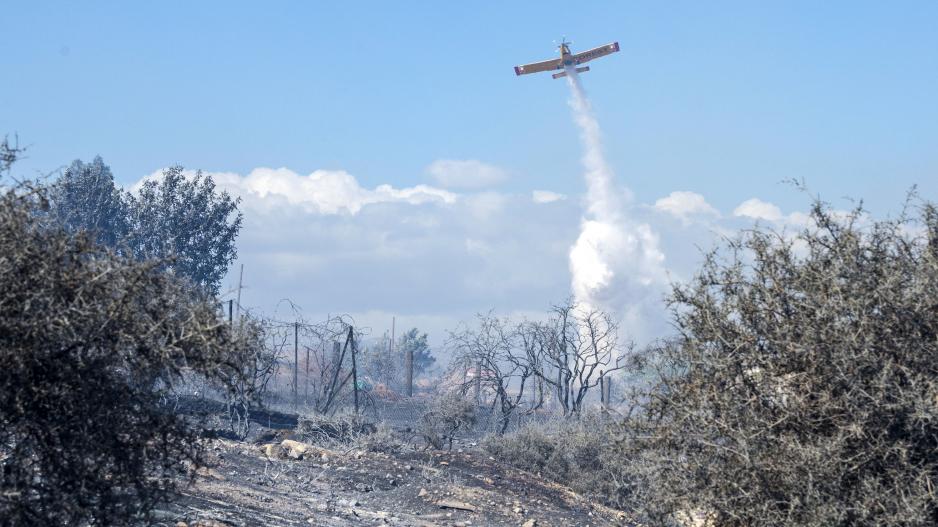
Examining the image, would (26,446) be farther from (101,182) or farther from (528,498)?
(101,182)

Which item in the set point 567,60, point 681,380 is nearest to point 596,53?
point 567,60

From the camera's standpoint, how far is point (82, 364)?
6.14m

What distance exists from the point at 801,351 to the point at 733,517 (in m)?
1.40

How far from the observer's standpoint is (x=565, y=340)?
3319 cm

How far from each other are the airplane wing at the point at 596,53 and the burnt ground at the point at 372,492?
697 inches

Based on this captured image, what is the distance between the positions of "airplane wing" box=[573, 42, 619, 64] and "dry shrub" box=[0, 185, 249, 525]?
100ft

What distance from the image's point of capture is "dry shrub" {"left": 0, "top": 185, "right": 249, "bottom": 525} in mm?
5875

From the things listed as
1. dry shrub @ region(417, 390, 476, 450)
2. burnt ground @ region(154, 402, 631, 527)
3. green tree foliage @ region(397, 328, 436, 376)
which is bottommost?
burnt ground @ region(154, 402, 631, 527)

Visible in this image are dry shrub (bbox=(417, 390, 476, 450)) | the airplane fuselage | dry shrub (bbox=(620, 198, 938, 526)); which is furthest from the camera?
the airplane fuselage

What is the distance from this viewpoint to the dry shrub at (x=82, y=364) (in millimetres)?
5875

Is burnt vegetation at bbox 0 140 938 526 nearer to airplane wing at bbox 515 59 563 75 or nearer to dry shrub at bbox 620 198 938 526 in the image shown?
dry shrub at bbox 620 198 938 526

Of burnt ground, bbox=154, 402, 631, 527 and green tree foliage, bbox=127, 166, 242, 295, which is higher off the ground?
green tree foliage, bbox=127, 166, 242, 295

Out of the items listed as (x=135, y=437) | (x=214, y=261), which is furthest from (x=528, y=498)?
(x=214, y=261)

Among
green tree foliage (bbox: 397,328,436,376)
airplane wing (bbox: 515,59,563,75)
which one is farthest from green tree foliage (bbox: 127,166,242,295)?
green tree foliage (bbox: 397,328,436,376)
